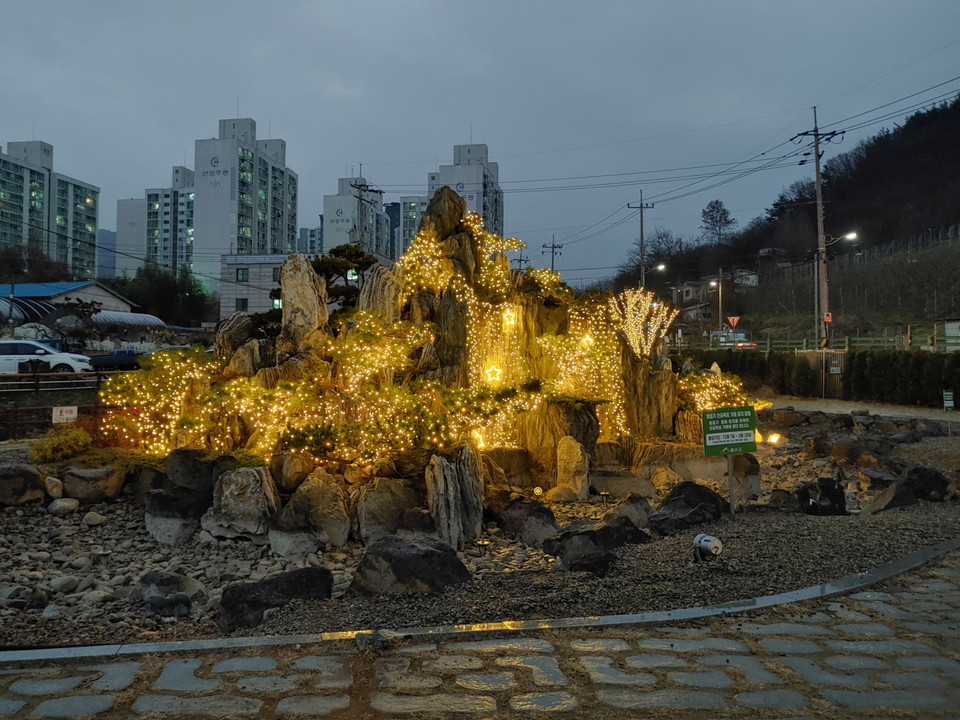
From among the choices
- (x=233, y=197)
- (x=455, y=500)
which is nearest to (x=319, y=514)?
(x=455, y=500)

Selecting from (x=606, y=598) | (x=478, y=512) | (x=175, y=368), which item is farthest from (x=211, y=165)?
(x=606, y=598)

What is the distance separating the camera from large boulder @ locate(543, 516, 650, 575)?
5.45m

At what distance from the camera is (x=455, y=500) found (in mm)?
8703

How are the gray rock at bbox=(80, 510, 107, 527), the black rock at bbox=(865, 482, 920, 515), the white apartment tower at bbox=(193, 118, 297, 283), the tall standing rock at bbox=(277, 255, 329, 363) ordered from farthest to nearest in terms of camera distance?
the white apartment tower at bbox=(193, 118, 297, 283)
the tall standing rock at bbox=(277, 255, 329, 363)
the gray rock at bbox=(80, 510, 107, 527)
the black rock at bbox=(865, 482, 920, 515)

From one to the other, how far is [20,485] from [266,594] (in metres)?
6.48

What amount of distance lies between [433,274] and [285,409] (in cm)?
367

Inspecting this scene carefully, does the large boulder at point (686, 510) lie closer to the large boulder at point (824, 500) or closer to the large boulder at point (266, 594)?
the large boulder at point (824, 500)

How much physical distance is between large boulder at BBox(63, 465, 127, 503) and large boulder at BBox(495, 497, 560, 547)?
5.75 m

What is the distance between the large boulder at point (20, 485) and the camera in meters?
9.03

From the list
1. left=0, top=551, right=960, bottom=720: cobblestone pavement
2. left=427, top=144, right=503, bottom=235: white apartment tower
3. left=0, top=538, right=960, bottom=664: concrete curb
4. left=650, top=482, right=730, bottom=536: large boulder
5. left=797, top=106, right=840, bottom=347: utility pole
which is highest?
left=427, top=144, right=503, bottom=235: white apartment tower

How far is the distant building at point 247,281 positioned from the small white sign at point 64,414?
33617 millimetres

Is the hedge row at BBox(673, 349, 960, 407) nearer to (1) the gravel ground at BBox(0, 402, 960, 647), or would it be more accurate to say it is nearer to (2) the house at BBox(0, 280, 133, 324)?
(1) the gravel ground at BBox(0, 402, 960, 647)

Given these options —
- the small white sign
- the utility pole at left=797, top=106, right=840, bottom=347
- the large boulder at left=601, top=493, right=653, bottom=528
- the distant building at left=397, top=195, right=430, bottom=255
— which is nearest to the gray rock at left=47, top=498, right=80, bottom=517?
the small white sign

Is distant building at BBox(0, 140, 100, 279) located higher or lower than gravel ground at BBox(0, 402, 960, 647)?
higher
